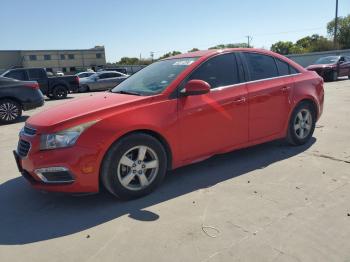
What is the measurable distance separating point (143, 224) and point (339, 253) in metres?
1.74

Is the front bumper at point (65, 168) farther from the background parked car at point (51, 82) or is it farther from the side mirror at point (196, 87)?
the background parked car at point (51, 82)

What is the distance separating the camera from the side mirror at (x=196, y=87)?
171 inches

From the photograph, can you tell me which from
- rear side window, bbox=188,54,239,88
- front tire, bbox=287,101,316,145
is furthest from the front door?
front tire, bbox=287,101,316,145

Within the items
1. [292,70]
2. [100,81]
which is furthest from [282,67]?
[100,81]

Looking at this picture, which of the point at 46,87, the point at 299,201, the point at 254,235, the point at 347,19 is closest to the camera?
the point at 254,235

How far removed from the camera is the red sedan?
3861 mm

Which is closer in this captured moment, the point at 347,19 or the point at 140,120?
the point at 140,120

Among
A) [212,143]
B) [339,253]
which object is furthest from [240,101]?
[339,253]

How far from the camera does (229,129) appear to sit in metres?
4.91

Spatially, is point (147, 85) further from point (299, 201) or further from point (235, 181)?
point (299, 201)

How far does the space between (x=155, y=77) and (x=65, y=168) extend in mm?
1824

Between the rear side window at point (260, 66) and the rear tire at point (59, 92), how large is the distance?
16.0 meters

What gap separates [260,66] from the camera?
547 cm

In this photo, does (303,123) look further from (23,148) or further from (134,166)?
(23,148)
